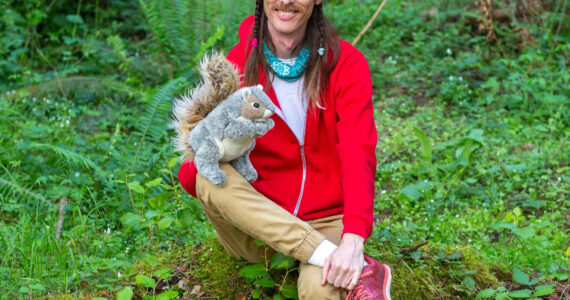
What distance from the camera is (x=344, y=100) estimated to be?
2.56 meters

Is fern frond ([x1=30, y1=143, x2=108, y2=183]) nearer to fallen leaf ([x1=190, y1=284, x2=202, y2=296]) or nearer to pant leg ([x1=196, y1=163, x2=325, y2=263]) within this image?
fallen leaf ([x1=190, y1=284, x2=202, y2=296])

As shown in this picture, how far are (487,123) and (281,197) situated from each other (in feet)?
9.47

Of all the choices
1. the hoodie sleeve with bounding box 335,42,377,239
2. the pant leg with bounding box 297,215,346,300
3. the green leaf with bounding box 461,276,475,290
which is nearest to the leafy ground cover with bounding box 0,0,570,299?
the green leaf with bounding box 461,276,475,290

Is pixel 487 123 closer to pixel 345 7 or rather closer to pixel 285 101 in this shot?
pixel 345 7

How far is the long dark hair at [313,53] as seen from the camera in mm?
2602

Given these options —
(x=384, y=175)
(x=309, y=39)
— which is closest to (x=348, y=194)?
(x=309, y=39)

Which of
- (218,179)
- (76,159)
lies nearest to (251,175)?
(218,179)

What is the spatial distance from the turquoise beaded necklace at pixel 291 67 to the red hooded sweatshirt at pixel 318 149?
8cm

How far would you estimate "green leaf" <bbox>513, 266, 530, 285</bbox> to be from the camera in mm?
2826

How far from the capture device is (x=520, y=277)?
2.85m

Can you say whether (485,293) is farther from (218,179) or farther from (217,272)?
(218,179)

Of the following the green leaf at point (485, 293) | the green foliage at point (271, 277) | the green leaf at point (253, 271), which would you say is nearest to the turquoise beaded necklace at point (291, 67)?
the green foliage at point (271, 277)

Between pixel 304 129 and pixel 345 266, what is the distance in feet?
2.33

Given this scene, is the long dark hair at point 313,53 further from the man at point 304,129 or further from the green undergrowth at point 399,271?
the green undergrowth at point 399,271
